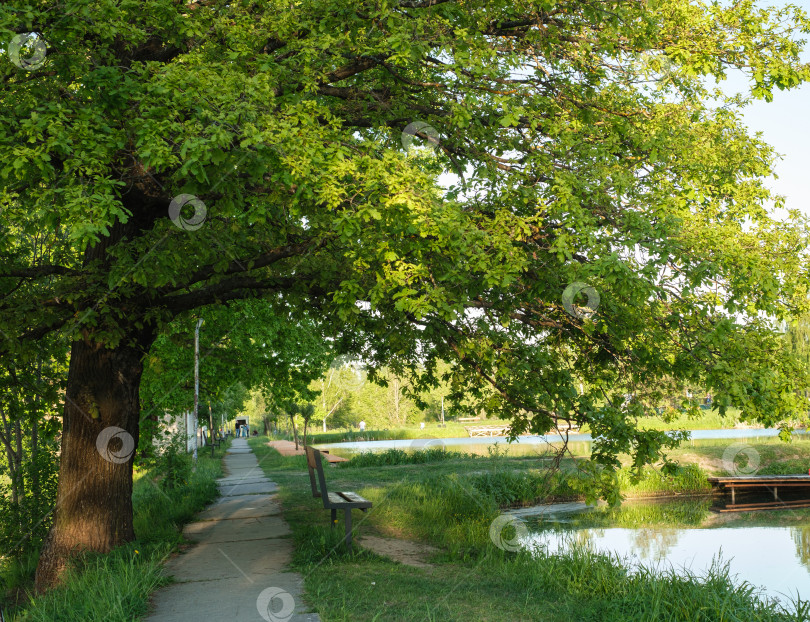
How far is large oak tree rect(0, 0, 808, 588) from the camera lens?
6656 mm

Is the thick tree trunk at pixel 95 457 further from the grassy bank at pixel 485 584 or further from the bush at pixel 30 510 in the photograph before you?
the grassy bank at pixel 485 584

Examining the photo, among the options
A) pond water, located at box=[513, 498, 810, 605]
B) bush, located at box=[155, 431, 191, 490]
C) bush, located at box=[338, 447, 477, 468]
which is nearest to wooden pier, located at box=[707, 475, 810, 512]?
pond water, located at box=[513, 498, 810, 605]

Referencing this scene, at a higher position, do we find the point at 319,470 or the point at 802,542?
the point at 319,470

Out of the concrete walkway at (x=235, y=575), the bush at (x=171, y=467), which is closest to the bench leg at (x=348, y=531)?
the concrete walkway at (x=235, y=575)

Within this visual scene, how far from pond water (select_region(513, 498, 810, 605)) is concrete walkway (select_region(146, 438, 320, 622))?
11.9 ft

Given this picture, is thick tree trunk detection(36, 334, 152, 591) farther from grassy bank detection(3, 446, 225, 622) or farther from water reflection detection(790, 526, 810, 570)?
water reflection detection(790, 526, 810, 570)

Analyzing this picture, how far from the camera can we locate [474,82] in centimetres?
823

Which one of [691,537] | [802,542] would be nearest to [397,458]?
[691,537]

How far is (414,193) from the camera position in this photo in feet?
21.6

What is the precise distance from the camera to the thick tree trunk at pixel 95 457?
28.9ft

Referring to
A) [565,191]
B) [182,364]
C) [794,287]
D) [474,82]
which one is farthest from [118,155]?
[182,364]

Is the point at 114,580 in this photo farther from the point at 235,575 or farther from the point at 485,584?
the point at 485,584

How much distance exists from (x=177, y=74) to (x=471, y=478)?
14.5 metres

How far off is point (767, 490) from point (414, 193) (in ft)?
63.6
